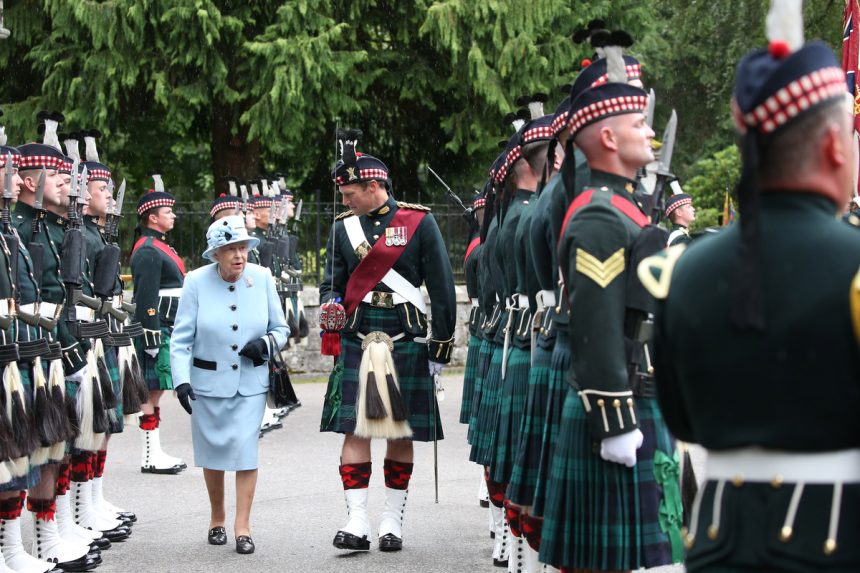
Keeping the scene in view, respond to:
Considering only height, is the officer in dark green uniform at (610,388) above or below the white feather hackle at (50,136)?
below

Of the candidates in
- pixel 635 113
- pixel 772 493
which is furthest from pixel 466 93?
pixel 772 493

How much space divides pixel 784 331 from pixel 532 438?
2.90m

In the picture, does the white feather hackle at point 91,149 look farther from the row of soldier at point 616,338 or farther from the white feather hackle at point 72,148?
the row of soldier at point 616,338

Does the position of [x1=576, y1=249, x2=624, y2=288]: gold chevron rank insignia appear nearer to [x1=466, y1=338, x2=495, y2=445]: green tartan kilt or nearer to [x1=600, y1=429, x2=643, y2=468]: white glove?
[x1=600, y1=429, x2=643, y2=468]: white glove

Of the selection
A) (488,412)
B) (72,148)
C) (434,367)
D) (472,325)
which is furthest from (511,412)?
(72,148)

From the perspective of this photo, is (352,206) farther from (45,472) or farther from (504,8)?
(504,8)

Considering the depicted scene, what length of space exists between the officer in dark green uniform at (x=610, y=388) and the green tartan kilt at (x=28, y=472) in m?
2.84

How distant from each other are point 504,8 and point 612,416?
45.8 ft

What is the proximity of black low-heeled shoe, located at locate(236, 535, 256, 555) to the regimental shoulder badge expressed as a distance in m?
1.87

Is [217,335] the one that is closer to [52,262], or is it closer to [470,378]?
[52,262]

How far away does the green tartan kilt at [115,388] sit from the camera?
27.0 ft

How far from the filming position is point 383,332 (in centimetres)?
795

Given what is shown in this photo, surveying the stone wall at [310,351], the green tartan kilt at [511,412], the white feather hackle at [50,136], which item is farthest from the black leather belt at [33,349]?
the stone wall at [310,351]

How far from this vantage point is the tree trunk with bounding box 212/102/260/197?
62.2ft
